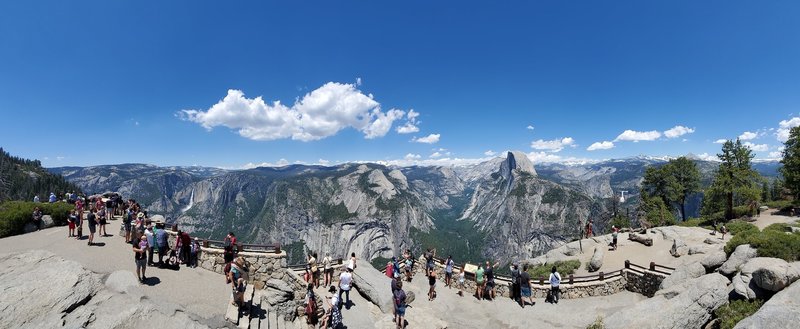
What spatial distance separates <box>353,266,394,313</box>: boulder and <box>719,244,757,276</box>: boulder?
1831 cm

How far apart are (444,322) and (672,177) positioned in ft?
193

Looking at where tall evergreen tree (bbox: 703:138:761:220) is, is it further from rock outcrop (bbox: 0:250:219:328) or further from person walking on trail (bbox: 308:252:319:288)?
rock outcrop (bbox: 0:250:219:328)

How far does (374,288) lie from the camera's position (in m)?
20.4

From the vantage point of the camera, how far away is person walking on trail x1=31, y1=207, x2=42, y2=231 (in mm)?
24406

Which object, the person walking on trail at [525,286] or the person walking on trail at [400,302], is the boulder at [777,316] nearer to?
the person walking on trail at [525,286]

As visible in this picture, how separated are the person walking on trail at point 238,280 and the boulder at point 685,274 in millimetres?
23126

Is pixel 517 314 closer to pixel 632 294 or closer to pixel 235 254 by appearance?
pixel 632 294

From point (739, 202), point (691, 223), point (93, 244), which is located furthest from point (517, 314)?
point (739, 202)

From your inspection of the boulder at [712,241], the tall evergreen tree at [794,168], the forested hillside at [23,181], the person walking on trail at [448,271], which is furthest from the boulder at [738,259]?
the forested hillside at [23,181]

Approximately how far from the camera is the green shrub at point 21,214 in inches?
899

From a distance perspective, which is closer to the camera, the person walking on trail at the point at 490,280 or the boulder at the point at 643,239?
the person walking on trail at the point at 490,280

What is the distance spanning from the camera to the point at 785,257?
17.2 metres

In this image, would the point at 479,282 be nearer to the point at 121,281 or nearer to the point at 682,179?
the point at 121,281

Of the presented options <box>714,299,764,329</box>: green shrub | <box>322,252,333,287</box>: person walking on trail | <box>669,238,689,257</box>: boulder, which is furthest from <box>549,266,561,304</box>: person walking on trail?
<box>669,238,689,257</box>: boulder
